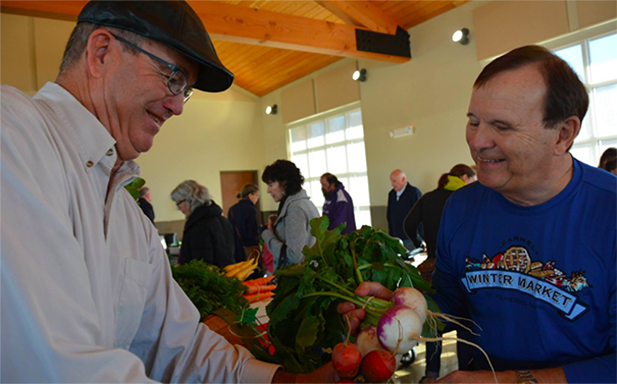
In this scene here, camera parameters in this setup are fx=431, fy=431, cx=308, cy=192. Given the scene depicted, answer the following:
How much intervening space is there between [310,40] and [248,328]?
18.6 feet

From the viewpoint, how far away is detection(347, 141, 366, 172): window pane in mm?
8891

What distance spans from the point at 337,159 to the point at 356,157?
67cm

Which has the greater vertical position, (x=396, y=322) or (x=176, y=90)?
(x=176, y=90)

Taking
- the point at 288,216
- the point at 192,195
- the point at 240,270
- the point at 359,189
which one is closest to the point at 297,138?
the point at 359,189

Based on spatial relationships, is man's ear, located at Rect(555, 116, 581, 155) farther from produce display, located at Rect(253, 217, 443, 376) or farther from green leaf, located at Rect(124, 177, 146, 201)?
green leaf, located at Rect(124, 177, 146, 201)

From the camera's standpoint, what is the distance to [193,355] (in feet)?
4.37

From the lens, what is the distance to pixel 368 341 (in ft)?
3.82

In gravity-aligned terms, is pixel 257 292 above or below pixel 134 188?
below

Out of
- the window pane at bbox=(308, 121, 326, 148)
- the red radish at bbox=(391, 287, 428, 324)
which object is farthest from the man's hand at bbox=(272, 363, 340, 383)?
the window pane at bbox=(308, 121, 326, 148)

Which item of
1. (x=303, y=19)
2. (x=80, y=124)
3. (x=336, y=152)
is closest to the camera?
(x=80, y=124)

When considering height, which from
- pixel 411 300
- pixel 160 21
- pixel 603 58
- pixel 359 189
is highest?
pixel 603 58

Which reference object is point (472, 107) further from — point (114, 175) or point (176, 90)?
point (114, 175)

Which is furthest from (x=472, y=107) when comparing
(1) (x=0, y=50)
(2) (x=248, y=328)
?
(1) (x=0, y=50)

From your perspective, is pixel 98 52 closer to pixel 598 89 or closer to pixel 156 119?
pixel 156 119
